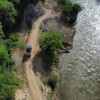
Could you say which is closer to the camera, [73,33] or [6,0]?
[6,0]

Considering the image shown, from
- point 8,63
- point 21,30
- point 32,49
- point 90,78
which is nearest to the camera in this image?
point 8,63

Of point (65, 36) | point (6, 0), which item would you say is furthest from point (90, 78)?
point (6, 0)

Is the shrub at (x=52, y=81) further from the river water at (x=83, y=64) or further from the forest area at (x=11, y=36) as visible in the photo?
the river water at (x=83, y=64)

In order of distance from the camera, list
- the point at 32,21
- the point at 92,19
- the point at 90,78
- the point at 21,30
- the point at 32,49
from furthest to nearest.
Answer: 1. the point at 92,19
2. the point at 32,21
3. the point at 21,30
4. the point at 32,49
5. the point at 90,78

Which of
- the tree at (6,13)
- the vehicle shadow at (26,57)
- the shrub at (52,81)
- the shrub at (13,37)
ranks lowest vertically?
the shrub at (52,81)

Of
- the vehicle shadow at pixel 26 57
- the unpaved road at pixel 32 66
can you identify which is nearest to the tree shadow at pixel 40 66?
the unpaved road at pixel 32 66

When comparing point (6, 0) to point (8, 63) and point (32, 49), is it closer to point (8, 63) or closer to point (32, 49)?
point (32, 49)

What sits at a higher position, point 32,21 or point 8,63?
point 32,21

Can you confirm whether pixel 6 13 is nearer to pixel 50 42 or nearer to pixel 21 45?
pixel 21 45
